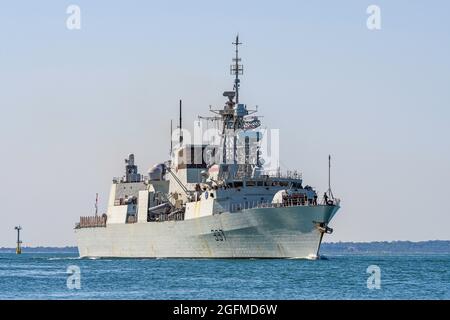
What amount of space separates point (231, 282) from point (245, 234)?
2300 cm

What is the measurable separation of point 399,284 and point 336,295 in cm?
1030

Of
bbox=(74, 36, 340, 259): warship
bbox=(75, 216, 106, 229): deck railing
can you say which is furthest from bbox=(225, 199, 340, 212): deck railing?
bbox=(75, 216, 106, 229): deck railing

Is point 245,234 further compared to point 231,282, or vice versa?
point 245,234

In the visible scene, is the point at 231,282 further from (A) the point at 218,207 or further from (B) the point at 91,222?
(B) the point at 91,222

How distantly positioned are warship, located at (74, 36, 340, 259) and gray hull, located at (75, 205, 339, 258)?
0.07m

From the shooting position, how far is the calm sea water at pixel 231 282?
57031 mm

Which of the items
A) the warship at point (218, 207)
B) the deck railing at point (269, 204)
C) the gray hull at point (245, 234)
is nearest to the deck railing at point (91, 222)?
the warship at point (218, 207)

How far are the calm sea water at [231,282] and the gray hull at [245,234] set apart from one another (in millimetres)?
1793

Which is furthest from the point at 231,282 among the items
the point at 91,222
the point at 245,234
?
the point at 91,222

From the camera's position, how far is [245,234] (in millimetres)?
87375
